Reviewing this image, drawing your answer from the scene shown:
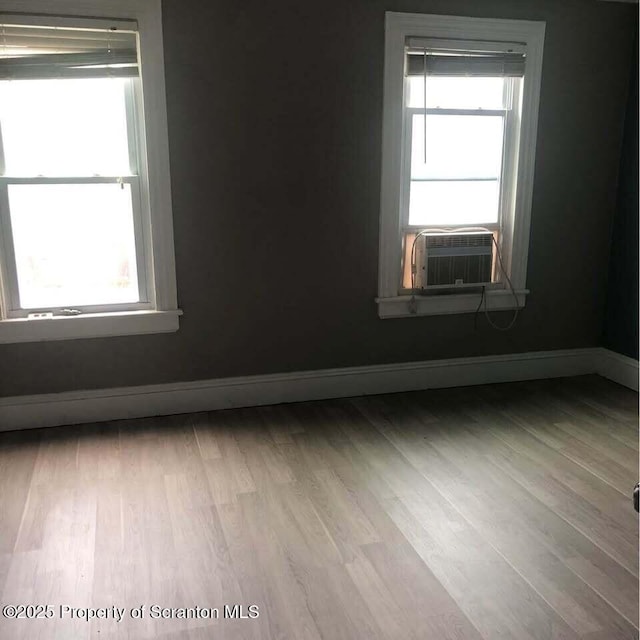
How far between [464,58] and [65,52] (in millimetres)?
2118

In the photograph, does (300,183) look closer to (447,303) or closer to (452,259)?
(452,259)

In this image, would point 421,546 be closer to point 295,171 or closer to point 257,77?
point 295,171

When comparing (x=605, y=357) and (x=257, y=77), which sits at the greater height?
(x=257, y=77)

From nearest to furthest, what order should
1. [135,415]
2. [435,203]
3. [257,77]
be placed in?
[257,77] < [135,415] < [435,203]

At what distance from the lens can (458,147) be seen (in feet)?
12.4

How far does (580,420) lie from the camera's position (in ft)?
11.8

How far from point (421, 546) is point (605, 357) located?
8.12ft

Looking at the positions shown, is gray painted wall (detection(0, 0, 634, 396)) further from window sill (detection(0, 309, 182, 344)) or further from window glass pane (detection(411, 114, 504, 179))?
window glass pane (detection(411, 114, 504, 179))

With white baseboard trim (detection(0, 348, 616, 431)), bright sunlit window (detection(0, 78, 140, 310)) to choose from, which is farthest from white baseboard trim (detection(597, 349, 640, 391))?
bright sunlit window (detection(0, 78, 140, 310))

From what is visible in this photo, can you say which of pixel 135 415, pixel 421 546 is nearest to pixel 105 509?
pixel 135 415

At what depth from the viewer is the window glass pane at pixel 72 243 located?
3299 mm

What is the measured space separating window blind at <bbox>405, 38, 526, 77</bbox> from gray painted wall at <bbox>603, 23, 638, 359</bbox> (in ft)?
2.60

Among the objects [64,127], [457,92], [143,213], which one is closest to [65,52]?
[64,127]

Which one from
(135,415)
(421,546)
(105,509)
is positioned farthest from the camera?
(135,415)
